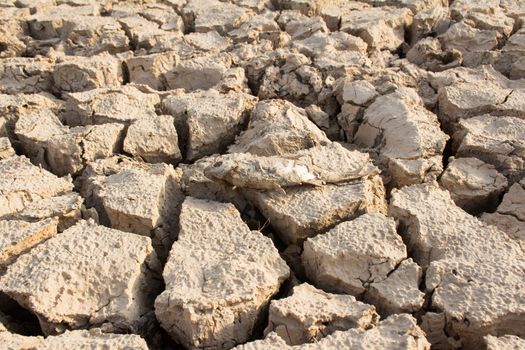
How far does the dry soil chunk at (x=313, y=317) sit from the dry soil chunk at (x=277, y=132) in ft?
2.62

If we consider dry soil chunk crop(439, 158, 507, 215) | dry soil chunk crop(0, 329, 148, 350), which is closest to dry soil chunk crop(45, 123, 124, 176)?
dry soil chunk crop(0, 329, 148, 350)

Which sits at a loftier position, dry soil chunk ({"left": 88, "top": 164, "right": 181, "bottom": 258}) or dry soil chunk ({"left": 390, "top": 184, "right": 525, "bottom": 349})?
dry soil chunk ({"left": 390, "top": 184, "right": 525, "bottom": 349})

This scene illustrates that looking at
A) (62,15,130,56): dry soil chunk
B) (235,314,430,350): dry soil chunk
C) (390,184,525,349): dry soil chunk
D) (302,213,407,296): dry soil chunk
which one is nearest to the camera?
(235,314,430,350): dry soil chunk

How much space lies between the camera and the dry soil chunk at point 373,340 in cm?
156

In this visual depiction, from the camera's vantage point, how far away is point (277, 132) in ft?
7.87

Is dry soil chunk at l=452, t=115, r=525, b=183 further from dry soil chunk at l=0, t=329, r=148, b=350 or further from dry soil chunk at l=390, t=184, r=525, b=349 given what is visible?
dry soil chunk at l=0, t=329, r=148, b=350

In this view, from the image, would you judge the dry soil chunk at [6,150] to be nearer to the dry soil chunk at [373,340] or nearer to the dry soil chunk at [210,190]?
the dry soil chunk at [210,190]

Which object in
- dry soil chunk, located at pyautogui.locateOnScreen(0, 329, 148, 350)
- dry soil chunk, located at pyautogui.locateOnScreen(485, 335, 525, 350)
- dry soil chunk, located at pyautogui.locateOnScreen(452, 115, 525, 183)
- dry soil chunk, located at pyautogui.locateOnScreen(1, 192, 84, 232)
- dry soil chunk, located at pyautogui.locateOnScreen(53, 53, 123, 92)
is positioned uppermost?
dry soil chunk, located at pyautogui.locateOnScreen(452, 115, 525, 183)

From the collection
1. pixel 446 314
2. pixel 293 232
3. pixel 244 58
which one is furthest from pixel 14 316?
pixel 244 58

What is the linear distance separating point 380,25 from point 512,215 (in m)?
1.84

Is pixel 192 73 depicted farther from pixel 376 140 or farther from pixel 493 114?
pixel 493 114

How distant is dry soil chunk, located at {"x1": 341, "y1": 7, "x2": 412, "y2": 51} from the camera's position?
11.7 ft

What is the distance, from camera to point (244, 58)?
331 cm

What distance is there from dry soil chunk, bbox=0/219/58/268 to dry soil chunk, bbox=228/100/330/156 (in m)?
0.85
